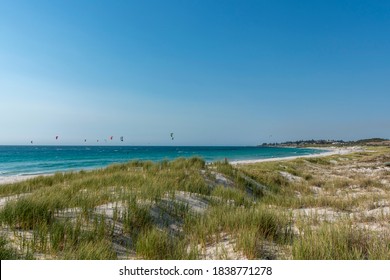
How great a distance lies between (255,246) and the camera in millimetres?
3852

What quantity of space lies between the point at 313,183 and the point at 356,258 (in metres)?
13.0

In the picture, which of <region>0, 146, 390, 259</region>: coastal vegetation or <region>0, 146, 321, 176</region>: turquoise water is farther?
<region>0, 146, 321, 176</region>: turquoise water

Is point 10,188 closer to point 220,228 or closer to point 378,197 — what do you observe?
point 220,228

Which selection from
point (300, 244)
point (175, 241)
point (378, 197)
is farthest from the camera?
point (378, 197)

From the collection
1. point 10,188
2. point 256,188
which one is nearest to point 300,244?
point 256,188

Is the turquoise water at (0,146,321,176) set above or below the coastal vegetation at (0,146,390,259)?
below

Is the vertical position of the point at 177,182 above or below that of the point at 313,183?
above

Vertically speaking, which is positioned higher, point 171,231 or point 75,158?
point 171,231

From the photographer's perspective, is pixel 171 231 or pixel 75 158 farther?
pixel 75 158

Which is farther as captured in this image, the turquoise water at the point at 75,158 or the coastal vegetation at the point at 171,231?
the turquoise water at the point at 75,158

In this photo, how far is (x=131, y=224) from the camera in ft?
16.8

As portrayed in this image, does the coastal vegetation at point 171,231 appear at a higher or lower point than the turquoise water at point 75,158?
higher
